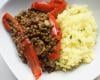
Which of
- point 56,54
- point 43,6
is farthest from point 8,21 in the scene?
point 56,54

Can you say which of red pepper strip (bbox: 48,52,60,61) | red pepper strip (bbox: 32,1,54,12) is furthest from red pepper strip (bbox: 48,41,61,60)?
red pepper strip (bbox: 32,1,54,12)

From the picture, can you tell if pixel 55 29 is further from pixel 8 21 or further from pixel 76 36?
pixel 8 21

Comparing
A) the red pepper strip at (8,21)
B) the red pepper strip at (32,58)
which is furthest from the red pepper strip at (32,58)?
the red pepper strip at (8,21)

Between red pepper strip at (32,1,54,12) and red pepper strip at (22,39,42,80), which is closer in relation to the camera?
red pepper strip at (22,39,42,80)

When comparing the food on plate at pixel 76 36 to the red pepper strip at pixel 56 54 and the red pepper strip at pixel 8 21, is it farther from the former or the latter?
the red pepper strip at pixel 8 21

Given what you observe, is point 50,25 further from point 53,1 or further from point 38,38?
point 53,1

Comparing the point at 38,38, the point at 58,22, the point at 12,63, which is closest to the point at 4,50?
the point at 12,63

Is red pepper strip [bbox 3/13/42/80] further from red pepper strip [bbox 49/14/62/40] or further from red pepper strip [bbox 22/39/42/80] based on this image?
red pepper strip [bbox 49/14/62/40]
